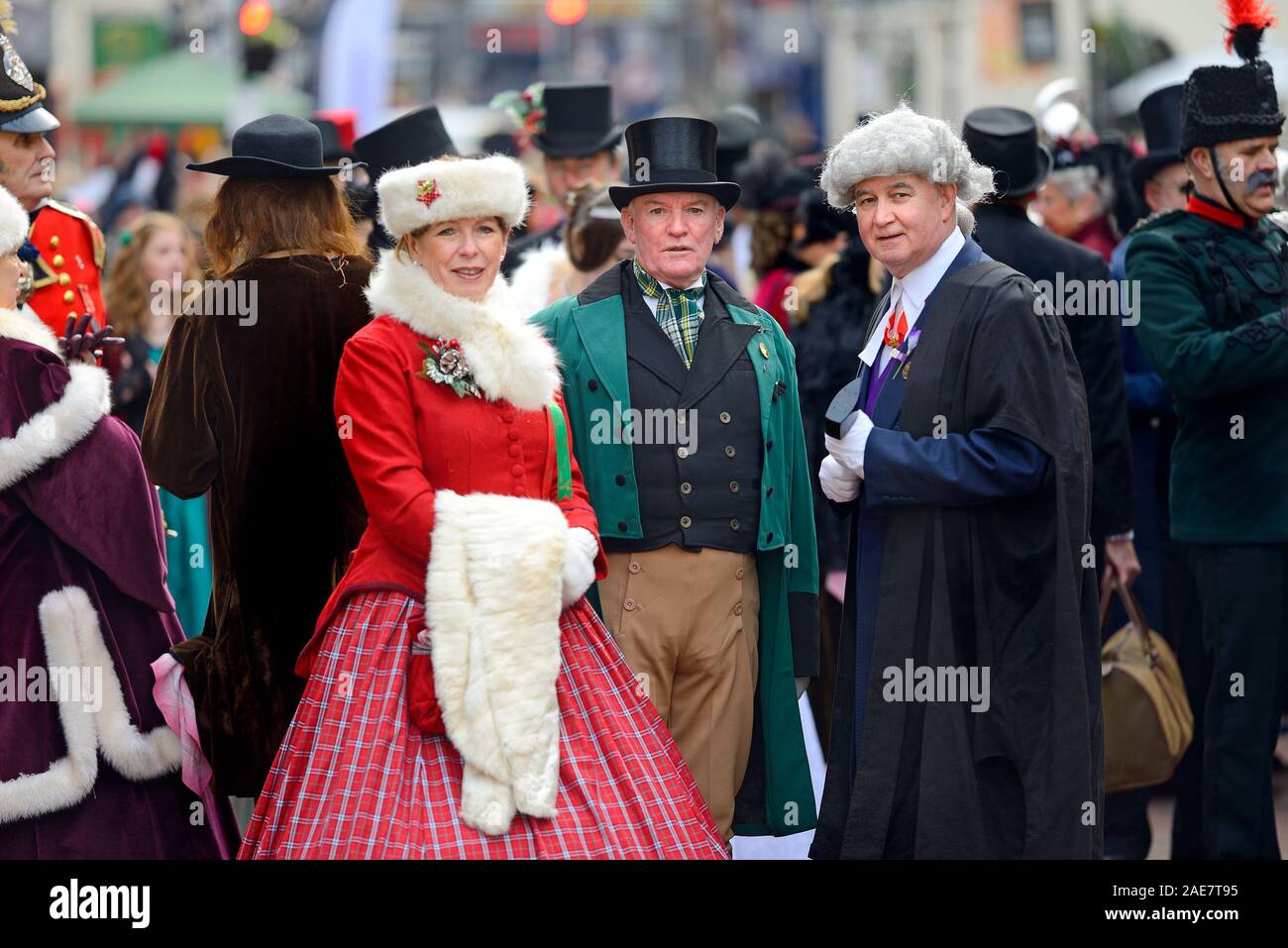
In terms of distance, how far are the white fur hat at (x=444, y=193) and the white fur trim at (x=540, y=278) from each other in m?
1.84

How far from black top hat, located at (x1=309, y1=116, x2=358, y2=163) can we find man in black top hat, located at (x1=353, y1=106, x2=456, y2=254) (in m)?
0.56

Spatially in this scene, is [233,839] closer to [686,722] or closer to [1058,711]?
[686,722]

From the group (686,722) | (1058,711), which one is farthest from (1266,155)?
(686,722)

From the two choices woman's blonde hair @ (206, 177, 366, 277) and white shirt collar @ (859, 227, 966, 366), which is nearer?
white shirt collar @ (859, 227, 966, 366)

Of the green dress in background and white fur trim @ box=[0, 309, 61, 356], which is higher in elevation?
white fur trim @ box=[0, 309, 61, 356]

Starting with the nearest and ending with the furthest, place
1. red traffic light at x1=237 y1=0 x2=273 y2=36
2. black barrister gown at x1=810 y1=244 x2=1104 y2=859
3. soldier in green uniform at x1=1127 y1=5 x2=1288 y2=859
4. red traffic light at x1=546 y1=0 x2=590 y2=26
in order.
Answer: black barrister gown at x1=810 y1=244 x2=1104 y2=859, soldier in green uniform at x1=1127 y1=5 x2=1288 y2=859, red traffic light at x1=237 y1=0 x2=273 y2=36, red traffic light at x1=546 y1=0 x2=590 y2=26

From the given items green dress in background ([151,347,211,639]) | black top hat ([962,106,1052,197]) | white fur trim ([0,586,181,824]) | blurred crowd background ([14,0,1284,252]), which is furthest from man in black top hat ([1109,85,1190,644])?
white fur trim ([0,586,181,824])

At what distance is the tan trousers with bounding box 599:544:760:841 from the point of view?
5.08 meters

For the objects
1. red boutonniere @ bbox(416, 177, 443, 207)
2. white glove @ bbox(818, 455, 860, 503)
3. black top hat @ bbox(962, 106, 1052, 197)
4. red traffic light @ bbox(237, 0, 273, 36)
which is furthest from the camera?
red traffic light @ bbox(237, 0, 273, 36)

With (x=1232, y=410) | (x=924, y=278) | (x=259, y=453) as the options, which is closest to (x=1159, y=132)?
(x=1232, y=410)

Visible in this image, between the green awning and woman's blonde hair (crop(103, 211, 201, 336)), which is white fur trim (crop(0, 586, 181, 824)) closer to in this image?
woman's blonde hair (crop(103, 211, 201, 336))

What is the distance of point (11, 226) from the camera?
5.07 m

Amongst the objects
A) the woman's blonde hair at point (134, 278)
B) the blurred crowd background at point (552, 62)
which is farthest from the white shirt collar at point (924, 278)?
the woman's blonde hair at point (134, 278)

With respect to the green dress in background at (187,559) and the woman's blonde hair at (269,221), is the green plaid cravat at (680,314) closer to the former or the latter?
the woman's blonde hair at (269,221)
